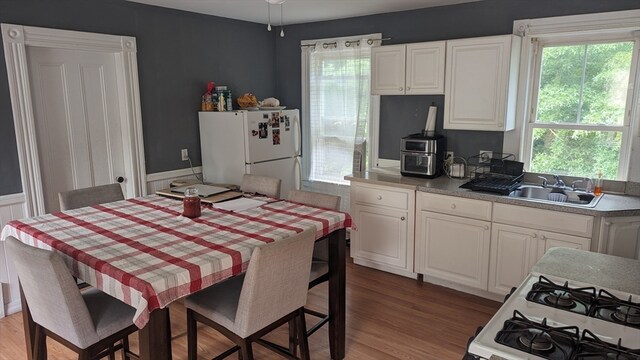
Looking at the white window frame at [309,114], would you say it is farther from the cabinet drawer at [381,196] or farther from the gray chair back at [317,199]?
the gray chair back at [317,199]

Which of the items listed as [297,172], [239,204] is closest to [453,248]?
[239,204]

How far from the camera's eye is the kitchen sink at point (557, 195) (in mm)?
2942

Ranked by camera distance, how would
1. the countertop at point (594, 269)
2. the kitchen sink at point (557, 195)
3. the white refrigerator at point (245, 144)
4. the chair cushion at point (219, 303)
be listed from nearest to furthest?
the countertop at point (594, 269) → the chair cushion at point (219, 303) → the kitchen sink at point (557, 195) → the white refrigerator at point (245, 144)

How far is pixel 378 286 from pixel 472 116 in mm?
1576

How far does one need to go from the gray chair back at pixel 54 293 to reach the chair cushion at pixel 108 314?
0.15 ft

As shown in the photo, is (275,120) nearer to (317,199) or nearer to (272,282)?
(317,199)

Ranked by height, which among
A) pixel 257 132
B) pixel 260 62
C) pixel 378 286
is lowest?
pixel 378 286

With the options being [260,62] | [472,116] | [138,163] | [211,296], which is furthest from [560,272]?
[260,62]

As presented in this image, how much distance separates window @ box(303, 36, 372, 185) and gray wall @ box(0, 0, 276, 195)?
2.13 feet

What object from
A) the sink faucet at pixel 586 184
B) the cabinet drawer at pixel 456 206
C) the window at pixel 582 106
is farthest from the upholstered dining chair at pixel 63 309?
the window at pixel 582 106

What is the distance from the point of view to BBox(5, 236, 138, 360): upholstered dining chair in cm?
171

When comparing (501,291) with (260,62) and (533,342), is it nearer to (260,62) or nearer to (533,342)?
(533,342)

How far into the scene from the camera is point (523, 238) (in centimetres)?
302

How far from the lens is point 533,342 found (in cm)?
115
